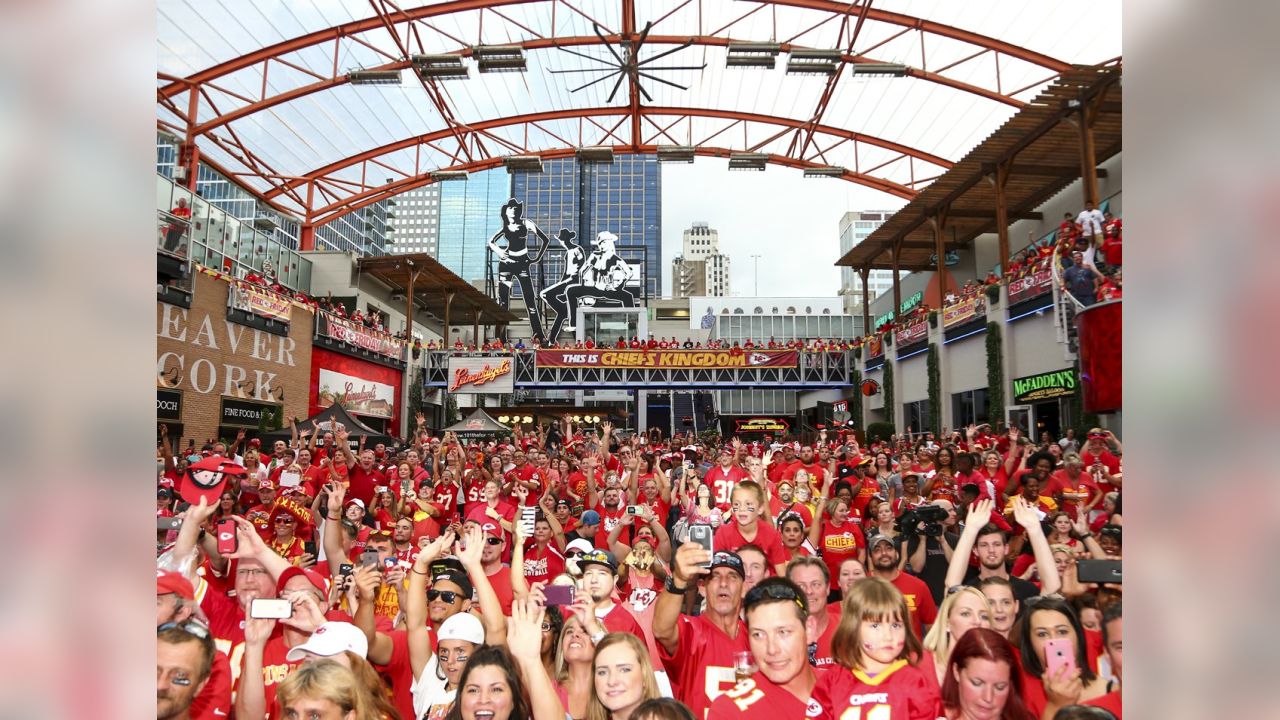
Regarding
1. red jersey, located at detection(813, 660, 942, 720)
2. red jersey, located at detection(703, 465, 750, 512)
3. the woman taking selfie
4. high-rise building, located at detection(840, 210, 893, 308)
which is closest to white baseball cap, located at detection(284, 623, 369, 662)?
red jersey, located at detection(813, 660, 942, 720)

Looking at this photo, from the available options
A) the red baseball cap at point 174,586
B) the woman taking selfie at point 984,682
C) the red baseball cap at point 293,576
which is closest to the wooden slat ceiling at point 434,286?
the red baseball cap at point 293,576

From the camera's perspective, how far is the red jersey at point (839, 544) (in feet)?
24.5

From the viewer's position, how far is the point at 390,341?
3531 centimetres

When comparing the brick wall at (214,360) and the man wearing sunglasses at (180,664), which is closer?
the man wearing sunglasses at (180,664)

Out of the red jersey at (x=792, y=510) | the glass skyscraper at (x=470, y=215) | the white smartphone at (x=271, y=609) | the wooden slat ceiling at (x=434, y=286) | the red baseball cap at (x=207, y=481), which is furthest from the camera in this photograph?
the glass skyscraper at (x=470, y=215)

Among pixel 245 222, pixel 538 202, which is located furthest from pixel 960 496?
pixel 538 202

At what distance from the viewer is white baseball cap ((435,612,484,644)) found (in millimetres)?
4113

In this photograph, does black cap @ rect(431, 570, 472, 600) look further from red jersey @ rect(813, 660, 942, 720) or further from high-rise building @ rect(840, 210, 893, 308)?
high-rise building @ rect(840, 210, 893, 308)

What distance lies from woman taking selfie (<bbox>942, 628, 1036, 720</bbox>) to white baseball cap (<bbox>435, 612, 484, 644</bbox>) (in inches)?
94.8

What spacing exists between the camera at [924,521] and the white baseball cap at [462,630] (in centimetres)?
412

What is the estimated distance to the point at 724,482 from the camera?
879 cm

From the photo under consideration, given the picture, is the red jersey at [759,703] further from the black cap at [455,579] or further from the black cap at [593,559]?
the black cap at [455,579]
